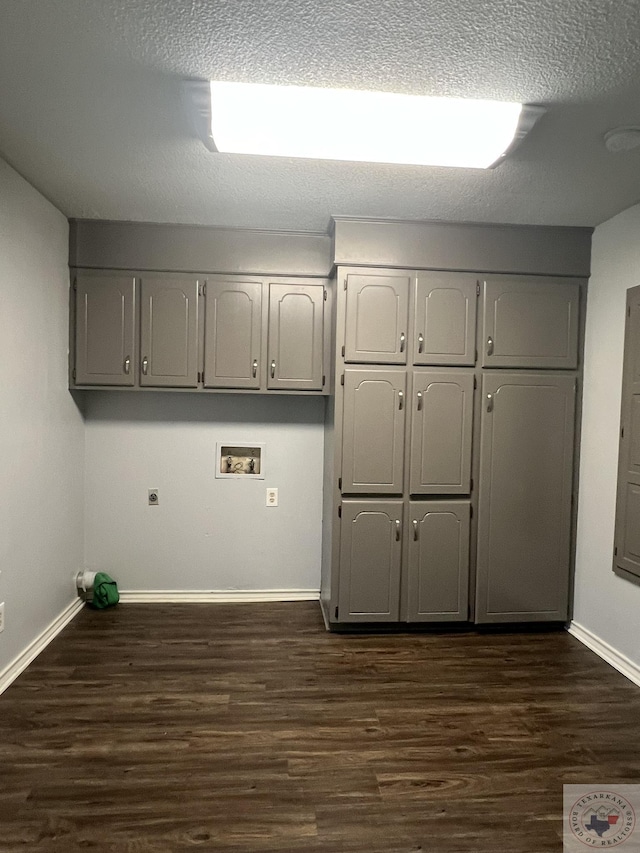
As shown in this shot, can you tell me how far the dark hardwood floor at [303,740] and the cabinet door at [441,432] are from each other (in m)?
0.92

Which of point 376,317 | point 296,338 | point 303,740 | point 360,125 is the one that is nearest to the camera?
point 360,125

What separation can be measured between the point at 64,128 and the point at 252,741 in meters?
2.54

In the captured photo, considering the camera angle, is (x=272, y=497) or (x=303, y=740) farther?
(x=272, y=497)

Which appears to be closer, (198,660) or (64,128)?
(64,128)

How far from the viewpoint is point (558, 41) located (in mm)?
1484

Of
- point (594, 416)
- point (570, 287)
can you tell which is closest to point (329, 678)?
point (594, 416)

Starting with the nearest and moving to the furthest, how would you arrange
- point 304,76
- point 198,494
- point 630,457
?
point 304,76
point 630,457
point 198,494

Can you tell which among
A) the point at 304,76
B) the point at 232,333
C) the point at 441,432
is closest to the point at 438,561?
the point at 441,432

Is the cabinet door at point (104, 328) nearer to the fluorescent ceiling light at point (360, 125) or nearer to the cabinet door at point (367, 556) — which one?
the fluorescent ceiling light at point (360, 125)

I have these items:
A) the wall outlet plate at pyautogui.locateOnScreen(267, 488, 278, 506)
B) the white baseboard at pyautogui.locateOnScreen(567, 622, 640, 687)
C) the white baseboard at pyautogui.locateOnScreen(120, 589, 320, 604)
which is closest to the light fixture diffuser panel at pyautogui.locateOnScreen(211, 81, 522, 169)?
the wall outlet plate at pyautogui.locateOnScreen(267, 488, 278, 506)

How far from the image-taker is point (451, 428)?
9.96ft

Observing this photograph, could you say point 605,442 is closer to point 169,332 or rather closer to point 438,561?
point 438,561

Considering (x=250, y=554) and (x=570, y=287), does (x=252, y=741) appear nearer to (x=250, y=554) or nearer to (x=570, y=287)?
(x=250, y=554)

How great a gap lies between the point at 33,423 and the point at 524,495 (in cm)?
278
